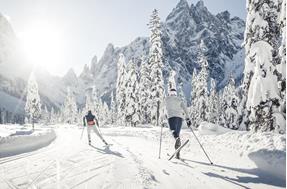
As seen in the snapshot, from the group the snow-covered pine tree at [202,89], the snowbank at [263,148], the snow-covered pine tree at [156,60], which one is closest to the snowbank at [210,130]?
the snowbank at [263,148]

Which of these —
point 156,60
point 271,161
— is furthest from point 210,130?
point 156,60

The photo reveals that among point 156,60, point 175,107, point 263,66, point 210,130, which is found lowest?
point 210,130

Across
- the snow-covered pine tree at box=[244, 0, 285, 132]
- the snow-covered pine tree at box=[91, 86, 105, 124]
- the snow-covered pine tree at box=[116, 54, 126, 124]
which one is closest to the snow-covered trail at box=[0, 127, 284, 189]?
the snow-covered pine tree at box=[244, 0, 285, 132]

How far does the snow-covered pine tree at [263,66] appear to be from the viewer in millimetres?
15906

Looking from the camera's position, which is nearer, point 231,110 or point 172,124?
point 172,124

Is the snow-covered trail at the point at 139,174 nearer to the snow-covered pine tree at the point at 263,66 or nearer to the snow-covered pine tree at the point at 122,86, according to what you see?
the snow-covered pine tree at the point at 263,66

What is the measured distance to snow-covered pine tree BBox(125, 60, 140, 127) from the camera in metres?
55.3

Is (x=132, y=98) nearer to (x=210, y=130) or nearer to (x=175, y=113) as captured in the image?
(x=210, y=130)

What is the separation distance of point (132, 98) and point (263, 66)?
4083 centimetres

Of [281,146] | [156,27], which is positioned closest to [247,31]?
[281,146]

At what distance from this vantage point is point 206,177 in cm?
717

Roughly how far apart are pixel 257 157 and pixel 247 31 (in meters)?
11.8

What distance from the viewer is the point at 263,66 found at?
1627 cm

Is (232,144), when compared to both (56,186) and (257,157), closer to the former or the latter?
(257,157)
